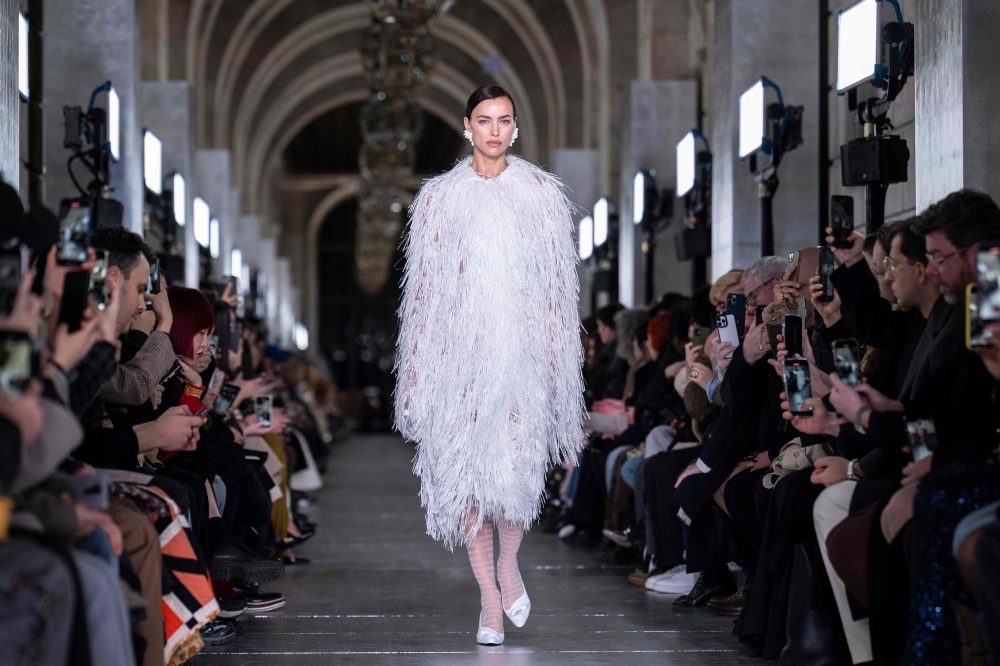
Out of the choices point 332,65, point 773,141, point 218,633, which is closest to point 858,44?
point 773,141

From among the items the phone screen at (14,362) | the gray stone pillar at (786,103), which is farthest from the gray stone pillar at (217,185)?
the phone screen at (14,362)

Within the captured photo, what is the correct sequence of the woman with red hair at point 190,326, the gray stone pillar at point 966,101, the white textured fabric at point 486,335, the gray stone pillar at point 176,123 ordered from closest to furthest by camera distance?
1. the white textured fabric at point 486,335
2. the gray stone pillar at point 966,101
3. the woman with red hair at point 190,326
4. the gray stone pillar at point 176,123

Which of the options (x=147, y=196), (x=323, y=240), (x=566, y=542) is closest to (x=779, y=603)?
(x=566, y=542)

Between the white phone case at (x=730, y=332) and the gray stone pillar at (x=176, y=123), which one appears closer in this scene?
the white phone case at (x=730, y=332)

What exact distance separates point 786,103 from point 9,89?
5.07 metres

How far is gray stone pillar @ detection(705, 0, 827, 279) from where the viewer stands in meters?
8.20

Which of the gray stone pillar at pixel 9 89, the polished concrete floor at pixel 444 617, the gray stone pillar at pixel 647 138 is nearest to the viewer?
the polished concrete floor at pixel 444 617

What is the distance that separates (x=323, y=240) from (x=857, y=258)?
3156 centimetres

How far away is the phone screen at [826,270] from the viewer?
162 inches

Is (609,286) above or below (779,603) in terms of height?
above

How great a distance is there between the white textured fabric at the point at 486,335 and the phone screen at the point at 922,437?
1345 mm

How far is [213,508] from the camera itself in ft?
14.7

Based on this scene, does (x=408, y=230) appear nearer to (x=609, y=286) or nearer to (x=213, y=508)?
(x=213, y=508)

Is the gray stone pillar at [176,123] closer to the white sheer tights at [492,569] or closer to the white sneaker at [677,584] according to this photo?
the white sneaker at [677,584]
